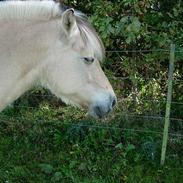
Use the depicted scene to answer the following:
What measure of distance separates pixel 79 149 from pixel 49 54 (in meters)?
2.17

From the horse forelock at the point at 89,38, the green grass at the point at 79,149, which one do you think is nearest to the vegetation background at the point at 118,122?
the green grass at the point at 79,149

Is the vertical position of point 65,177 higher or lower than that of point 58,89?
lower

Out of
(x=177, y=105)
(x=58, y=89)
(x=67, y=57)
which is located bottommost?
(x=177, y=105)

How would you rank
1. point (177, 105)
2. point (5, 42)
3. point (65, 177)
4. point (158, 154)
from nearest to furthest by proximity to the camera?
point (5, 42), point (65, 177), point (158, 154), point (177, 105)

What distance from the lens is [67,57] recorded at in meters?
3.47

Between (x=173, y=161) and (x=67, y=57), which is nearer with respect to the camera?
(x=67, y=57)

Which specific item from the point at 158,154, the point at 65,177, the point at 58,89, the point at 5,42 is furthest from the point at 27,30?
the point at 158,154

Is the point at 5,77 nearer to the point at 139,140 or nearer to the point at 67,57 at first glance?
the point at 67,57

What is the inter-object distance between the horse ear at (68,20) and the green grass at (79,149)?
6.43 ft

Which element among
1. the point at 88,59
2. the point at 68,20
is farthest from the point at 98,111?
the point at 68,20

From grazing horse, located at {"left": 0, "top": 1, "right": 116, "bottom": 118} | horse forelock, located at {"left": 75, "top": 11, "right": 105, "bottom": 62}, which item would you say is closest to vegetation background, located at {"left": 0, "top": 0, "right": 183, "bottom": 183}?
horse forelock, located at {"left": 75, "top": 11, "right": 105, "bottom": 62}

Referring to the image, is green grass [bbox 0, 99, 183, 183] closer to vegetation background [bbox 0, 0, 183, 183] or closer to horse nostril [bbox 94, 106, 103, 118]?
vegetation background [bbox 0, 0, 183, 183]

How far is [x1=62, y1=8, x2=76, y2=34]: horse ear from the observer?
11.1ft

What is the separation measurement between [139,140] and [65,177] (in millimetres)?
982
